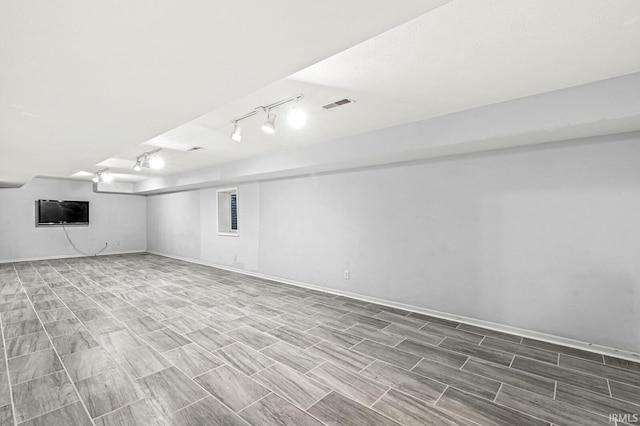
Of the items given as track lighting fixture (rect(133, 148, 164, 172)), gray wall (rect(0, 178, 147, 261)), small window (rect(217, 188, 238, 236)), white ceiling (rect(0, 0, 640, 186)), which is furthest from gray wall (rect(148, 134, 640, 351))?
gray wall (rect(0, 178, 147, 261))

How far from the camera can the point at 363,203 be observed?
4.46 metres

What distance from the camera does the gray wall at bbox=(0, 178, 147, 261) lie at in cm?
766

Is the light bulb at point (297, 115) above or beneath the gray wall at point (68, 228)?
above

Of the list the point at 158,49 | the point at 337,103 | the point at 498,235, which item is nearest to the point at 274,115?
the point at 337,103

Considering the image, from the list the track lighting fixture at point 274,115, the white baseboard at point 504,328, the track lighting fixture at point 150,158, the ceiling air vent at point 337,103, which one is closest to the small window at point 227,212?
the track lighting fixture at point 150,158

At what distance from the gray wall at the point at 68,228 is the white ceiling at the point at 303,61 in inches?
267

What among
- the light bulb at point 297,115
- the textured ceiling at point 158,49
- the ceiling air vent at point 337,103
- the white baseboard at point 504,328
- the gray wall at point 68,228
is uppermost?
the ceiling air vent at point 337,103

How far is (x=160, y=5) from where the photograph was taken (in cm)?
110

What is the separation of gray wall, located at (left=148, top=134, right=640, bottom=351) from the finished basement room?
2 centimetres

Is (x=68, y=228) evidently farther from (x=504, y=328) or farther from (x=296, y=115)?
(x=504, y=328)

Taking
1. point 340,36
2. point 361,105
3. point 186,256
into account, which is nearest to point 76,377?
point 340,36

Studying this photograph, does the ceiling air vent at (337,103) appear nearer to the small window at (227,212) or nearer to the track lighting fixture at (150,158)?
the track lighting fixture at (150,158)

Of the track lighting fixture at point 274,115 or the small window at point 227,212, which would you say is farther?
the small window at point 227,212

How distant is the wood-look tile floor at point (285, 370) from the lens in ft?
6.07
